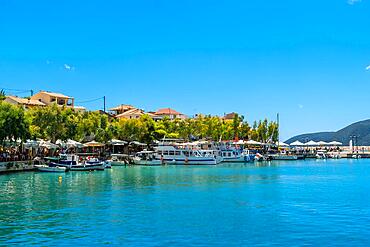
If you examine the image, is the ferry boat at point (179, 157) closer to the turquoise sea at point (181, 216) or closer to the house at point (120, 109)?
the turquoise sea at point (181, 216)

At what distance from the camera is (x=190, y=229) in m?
25.0

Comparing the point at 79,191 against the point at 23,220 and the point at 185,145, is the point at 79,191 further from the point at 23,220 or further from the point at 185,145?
the point at 185,145

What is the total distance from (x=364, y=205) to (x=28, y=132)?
45505 millimetres

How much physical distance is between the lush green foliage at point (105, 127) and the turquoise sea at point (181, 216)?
17.4 meters

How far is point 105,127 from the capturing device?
4023 inches

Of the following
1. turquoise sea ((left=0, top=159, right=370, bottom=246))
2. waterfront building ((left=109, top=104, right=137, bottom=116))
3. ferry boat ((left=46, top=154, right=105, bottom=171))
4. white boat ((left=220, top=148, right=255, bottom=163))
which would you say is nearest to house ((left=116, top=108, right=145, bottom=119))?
waterfront building ((left=109, top=104, right=137, bottom=116))

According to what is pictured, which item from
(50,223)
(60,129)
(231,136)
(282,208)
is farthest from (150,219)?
(231,136)

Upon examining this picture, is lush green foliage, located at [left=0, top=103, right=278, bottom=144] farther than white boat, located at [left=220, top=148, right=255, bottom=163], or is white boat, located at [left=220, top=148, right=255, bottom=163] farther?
white boat, located at [left=220, top=148, right=255, bottom=163]

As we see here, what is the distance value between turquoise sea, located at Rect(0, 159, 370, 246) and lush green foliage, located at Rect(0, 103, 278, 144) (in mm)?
17358

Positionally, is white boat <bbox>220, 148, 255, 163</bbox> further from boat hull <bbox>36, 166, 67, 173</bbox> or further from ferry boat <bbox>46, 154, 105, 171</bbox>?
boat hull <bbox>36, 166, 67, 173</bbox>

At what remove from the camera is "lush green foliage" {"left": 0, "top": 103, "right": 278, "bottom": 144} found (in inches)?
2453

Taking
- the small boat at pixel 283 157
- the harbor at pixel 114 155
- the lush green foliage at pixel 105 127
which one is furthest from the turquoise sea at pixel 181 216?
the small boat at pixel 283 157

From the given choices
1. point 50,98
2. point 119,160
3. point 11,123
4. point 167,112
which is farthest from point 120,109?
point 11,123

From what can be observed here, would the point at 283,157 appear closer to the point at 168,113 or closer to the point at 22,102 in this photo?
the point at 168,113
